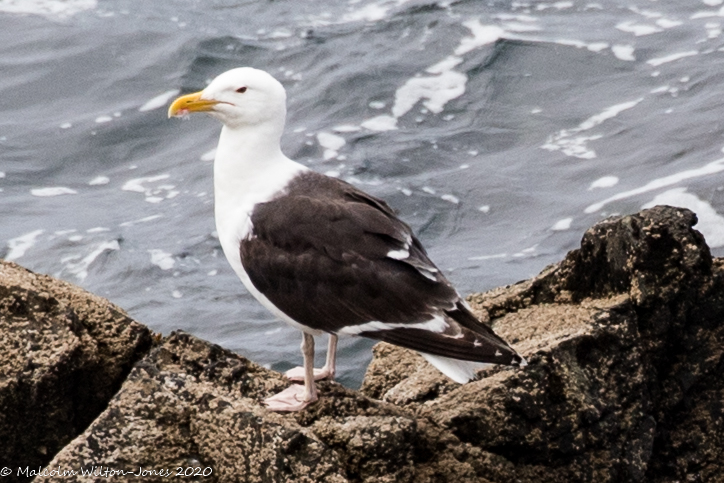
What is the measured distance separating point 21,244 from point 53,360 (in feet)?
23.6

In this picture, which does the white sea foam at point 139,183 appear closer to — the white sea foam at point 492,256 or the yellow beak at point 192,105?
the white sea foam at point 492,256

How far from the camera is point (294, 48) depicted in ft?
55.4

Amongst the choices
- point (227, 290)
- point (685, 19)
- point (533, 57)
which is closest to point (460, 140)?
point (533, 57)

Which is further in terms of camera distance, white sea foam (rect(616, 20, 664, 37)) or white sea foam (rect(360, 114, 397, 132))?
white sea foam (rect(616, 20, 664, 37))

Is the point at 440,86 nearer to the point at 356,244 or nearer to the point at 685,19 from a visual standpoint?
the point at 685,19

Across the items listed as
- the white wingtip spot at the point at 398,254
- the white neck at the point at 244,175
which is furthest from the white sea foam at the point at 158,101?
the white wingtip spot at the point at 398,254

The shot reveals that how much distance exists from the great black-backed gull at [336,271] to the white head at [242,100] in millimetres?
354

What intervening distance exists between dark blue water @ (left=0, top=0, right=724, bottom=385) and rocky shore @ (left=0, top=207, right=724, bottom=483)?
14.0 ft

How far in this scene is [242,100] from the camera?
6.74m

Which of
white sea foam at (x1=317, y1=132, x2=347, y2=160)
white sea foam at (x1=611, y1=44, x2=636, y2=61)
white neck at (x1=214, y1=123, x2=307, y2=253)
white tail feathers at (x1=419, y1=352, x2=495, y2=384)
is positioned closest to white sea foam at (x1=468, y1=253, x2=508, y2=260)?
white sea foam at (x1=317, y1=132, x2=347, y2=160)

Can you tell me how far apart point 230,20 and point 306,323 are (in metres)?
12.8

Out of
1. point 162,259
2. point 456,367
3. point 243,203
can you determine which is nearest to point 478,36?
point 162,259

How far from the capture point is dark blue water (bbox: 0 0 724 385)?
39.6 ft

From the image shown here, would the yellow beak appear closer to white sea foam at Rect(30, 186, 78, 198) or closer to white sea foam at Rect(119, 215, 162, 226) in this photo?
white sea foam at Rect(119, 215, 162, 226)
